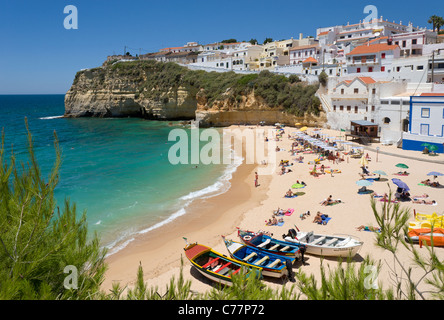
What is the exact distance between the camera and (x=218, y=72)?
212ft

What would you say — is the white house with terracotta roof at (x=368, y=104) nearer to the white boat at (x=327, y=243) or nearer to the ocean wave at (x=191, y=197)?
the ocean wave at (x=191, y=197)

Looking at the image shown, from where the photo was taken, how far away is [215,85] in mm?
58781

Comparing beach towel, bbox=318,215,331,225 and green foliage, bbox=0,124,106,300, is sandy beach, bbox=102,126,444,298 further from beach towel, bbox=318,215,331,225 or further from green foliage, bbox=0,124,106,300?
green foliage, bbox=0,124,106,300

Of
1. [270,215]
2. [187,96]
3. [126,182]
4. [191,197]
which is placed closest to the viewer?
[270,215]

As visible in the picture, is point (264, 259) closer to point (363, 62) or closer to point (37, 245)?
point (37, 245)

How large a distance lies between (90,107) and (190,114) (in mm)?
30660

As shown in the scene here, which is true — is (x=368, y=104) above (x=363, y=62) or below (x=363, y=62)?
below

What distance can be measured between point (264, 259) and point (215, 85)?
49.6m

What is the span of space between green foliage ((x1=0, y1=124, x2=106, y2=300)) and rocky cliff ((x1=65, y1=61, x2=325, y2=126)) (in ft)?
135

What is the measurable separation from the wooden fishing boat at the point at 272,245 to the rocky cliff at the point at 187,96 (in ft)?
108

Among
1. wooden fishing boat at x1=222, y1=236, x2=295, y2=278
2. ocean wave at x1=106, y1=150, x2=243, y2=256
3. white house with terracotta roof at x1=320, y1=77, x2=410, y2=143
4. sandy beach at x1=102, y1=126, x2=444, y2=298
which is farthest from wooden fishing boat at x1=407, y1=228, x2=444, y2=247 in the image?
white house with terracotta roof at x1=320, y1=77, x2=410, y2=143

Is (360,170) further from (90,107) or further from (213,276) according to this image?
(90,107)

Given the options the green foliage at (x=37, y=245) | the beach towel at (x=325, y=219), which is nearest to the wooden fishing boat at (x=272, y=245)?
the beach towel at (x=325, y=219)

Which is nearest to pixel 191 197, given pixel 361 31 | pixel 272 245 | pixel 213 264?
pixel 272 245
